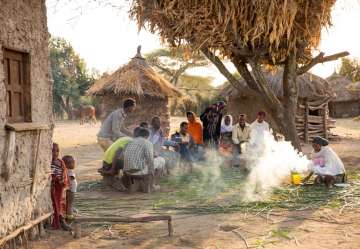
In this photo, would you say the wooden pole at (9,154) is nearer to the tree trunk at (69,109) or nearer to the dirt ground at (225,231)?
the dirt ground at (225,231)

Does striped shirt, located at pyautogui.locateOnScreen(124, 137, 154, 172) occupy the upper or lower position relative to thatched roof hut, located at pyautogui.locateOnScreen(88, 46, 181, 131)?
lower

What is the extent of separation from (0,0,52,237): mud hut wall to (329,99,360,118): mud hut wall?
28.9 m

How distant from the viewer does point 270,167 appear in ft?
25.1

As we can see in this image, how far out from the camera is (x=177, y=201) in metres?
6.20

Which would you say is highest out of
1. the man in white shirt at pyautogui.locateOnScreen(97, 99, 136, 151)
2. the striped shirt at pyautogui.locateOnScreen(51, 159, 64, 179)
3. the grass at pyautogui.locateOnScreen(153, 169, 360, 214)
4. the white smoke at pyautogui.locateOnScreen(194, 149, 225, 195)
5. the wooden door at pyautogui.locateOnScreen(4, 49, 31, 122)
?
the wooden door at pyautogui.locateOnScreen(4, 49, 31, 122)

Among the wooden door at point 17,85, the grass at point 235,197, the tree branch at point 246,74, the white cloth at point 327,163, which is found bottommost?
the grass at point 235,197

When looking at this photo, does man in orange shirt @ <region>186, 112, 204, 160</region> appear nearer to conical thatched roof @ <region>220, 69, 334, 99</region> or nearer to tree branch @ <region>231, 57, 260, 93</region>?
tree branch @ <region>231, 57, 260, 93</region>

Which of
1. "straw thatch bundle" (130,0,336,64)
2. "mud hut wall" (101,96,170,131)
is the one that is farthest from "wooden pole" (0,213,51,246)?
"mud hut wall" (101,96,170,131)

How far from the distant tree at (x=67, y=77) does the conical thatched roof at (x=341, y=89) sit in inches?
730

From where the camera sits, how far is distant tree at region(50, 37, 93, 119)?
33875 millimetres

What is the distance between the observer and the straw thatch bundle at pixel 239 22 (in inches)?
294

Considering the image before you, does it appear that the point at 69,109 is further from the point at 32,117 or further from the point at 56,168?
the point at 32,117

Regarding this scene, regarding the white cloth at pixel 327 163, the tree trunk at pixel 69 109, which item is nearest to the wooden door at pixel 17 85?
the white cloth at pixel 327 163

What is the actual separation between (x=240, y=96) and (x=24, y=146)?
1142cm
